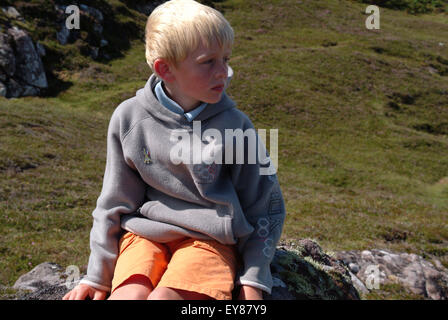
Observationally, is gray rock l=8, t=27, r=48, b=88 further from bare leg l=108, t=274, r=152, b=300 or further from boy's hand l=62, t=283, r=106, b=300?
bare leg l=108, t=274, r=152, b=300

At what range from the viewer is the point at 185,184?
3623 mm

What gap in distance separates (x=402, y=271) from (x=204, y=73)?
7.45m

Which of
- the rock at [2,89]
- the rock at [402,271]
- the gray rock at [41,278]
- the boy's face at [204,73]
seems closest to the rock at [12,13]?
the rock at [2,89]

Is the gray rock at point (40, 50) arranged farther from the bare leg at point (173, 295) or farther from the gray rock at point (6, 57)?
the bare leg at point (173, 295)

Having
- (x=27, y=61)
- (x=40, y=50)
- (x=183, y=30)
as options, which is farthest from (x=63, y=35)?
(x=183, y=30)

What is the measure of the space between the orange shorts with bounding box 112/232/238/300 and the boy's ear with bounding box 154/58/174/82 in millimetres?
1515

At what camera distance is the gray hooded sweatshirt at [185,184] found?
3490 mm

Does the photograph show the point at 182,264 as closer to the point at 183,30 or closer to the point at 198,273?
the point at 198,273

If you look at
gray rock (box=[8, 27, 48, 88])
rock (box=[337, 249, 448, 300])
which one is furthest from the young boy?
gray rock (box=[8, 27, 48, 88])

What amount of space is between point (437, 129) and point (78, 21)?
34325 mm

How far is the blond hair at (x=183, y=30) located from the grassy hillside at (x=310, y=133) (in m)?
6.02

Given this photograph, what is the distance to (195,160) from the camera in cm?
350

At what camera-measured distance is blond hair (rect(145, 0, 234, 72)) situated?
3188mm
